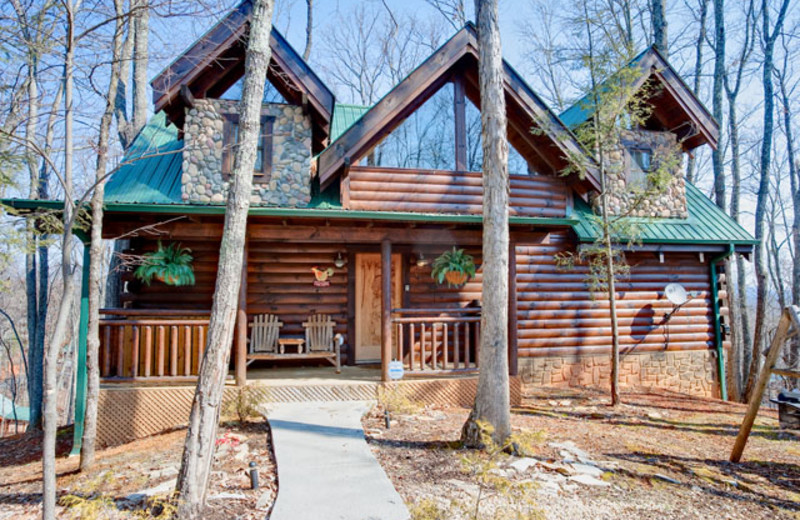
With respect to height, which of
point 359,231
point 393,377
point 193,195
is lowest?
point 393,377

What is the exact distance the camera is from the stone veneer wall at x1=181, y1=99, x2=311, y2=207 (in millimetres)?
8516

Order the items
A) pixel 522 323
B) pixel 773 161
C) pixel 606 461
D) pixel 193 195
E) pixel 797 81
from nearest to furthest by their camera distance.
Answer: pixel 606 461 → pixel 193 195 → pixel 522 323 → pixel 797 81 → pixel 773 161

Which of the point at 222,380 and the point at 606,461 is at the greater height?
the point at 222,380

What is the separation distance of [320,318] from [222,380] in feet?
16.9

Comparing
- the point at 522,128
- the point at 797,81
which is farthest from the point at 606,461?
the point at 797,81

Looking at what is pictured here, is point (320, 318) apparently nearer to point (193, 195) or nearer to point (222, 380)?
point (193, 195)

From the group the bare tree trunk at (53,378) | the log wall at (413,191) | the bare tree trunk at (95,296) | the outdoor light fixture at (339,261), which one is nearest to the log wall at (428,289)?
the log wall at (413,191)

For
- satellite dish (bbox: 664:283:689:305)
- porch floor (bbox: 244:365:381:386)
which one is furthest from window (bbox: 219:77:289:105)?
satellite dish (bbox: 664:283:689:305)

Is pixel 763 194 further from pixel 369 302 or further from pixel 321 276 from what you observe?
pixel 321 276

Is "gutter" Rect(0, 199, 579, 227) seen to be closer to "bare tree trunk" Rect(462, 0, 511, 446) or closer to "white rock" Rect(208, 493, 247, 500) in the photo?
"bare tree trunk" Rect(462, 0, 511, 446)

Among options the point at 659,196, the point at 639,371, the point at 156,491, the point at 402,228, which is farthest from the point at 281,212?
the point at 659,196

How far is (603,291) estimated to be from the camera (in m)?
10.7

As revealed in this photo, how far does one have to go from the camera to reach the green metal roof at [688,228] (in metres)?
10.1

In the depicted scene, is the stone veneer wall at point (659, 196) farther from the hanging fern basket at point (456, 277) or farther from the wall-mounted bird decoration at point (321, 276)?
the wall-mounted bird decoration at point (321, 276)
